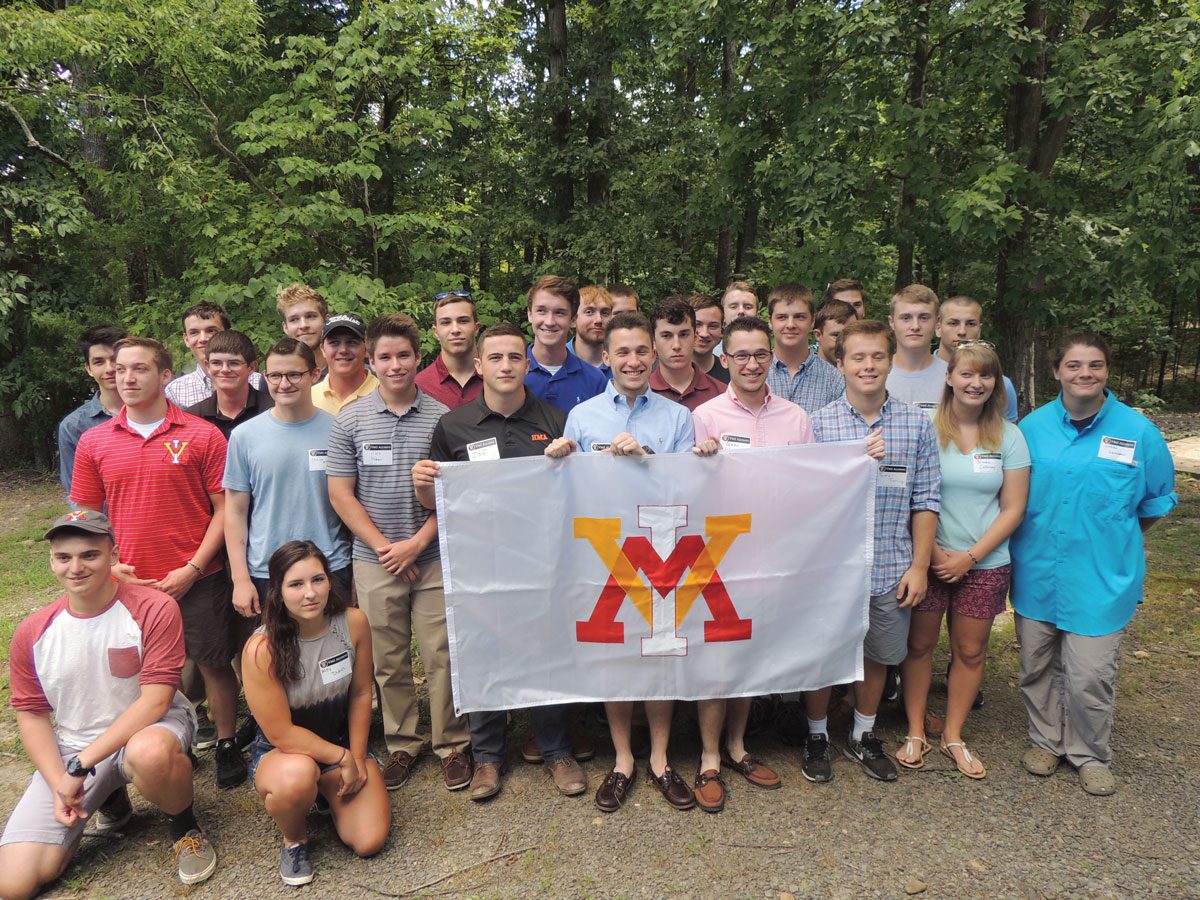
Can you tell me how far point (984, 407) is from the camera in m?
3.79

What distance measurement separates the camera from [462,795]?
12.4 feet

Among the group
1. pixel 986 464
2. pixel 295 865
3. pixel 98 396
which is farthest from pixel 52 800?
pixel 986 464

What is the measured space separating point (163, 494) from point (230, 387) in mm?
725

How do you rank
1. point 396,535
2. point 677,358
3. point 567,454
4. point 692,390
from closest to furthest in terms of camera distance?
point 567,454 → point 396,535 → point 677,358 → point 692,390

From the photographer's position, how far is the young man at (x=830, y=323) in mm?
4926

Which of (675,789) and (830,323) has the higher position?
(830,323)

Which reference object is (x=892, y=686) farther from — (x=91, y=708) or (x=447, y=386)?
(x=91, y=708)

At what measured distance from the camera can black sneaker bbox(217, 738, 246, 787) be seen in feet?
12.7

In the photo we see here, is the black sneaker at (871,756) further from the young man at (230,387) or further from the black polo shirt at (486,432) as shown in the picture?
the young man at (230,387)

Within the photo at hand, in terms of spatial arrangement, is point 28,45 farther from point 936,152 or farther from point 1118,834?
point 1118,834

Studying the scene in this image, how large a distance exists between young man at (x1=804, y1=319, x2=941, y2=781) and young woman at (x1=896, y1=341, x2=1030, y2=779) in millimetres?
119

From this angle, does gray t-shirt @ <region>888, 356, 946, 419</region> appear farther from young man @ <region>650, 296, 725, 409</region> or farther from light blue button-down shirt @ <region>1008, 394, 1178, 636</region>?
young man @ <region>650, 296, 725, 409</region>

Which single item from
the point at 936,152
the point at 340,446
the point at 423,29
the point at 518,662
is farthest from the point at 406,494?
the point at 936,152

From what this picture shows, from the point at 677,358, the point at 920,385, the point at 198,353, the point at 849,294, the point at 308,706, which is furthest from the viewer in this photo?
the point at 849,294
